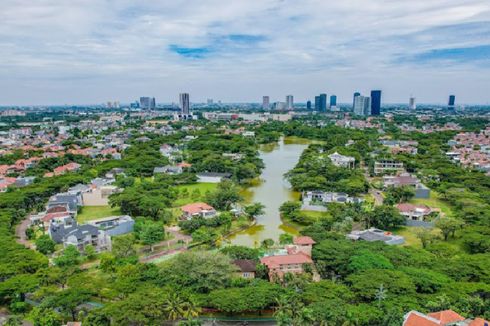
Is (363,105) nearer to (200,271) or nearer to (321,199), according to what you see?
(321,199)

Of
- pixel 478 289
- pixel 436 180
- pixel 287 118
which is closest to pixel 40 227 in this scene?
pixel 478 289

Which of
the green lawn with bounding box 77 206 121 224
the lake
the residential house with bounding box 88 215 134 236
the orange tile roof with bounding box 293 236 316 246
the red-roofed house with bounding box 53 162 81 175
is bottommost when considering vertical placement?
the green lawn with bounding box 77 206 121 224

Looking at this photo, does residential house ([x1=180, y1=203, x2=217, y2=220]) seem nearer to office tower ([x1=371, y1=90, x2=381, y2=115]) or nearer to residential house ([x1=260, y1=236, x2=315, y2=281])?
residential house ([x1=260, y1=236, x2=315, y2=281])

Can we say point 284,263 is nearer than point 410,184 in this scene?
Yes

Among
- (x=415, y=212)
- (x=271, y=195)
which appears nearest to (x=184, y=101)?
(x=271, y=195)

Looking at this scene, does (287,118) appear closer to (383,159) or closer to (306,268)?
(383,159)

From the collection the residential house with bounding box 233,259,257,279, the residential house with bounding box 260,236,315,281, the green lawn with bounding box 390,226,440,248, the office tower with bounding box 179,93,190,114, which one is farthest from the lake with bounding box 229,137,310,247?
the office tower with bounding box 179,93,190,114
